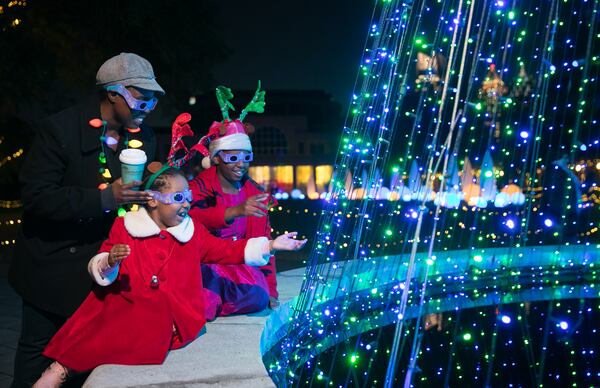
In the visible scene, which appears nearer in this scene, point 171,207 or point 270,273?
point 171,207

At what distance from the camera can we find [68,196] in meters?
2.90

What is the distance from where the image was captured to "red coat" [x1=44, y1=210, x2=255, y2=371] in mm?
3127

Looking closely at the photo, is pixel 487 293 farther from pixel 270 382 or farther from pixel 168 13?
pixel 168 13

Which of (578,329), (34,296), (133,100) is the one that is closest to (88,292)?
(34,296)

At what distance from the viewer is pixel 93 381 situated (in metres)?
2.96

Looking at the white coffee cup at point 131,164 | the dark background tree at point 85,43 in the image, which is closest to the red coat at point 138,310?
the white coffee cup at point 131,164

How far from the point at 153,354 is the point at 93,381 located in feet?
1.23

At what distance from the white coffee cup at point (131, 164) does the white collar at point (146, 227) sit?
0.44 meters

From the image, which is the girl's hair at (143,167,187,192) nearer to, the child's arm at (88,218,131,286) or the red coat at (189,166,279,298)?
the child's arm at (88,218,131,286)

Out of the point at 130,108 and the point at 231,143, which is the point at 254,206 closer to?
the point at 231,143

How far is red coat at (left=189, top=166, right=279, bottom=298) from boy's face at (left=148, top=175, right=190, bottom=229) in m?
0.85

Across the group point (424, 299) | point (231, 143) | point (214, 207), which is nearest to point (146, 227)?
point (214, 207)

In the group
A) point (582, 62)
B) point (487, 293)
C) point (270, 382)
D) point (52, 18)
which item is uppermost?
point (52, 18)

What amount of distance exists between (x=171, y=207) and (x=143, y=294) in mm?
519
